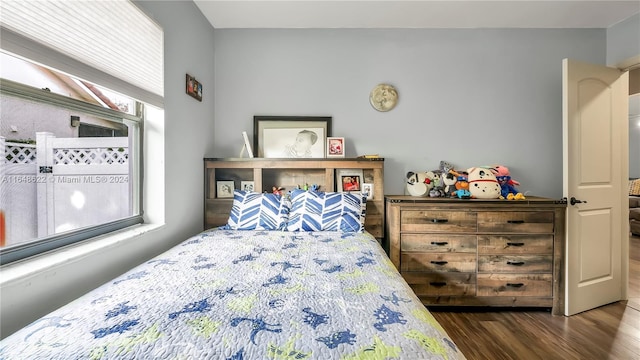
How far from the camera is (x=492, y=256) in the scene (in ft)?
7.10

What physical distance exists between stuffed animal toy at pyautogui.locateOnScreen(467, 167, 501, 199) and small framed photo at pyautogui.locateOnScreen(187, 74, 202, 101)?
245 centimetres

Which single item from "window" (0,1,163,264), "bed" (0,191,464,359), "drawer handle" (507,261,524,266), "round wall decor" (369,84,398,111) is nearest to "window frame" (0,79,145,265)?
"window" (0,1,163,264)

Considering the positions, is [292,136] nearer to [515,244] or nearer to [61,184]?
[61,184]

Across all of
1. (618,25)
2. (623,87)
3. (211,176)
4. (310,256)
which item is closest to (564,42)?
(618,25)

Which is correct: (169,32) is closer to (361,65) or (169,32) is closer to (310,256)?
(361,65)

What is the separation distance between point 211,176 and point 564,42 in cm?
361

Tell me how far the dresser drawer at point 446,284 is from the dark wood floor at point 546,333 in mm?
182

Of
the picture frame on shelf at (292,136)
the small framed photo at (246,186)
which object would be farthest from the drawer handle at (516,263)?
the small framed photo at (246,186)

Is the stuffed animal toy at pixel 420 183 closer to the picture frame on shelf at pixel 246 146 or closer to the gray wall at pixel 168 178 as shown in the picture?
the picture frame on shelf at pixel 246 146

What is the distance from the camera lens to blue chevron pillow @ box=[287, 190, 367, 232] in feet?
6.93

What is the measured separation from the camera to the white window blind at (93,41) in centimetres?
101

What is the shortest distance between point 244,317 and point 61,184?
1.21 meters

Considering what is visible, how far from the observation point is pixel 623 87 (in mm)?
2361

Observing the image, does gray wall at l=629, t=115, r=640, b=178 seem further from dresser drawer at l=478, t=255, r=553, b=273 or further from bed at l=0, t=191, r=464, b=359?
bed at l=0, t=191, r=464, b=359
